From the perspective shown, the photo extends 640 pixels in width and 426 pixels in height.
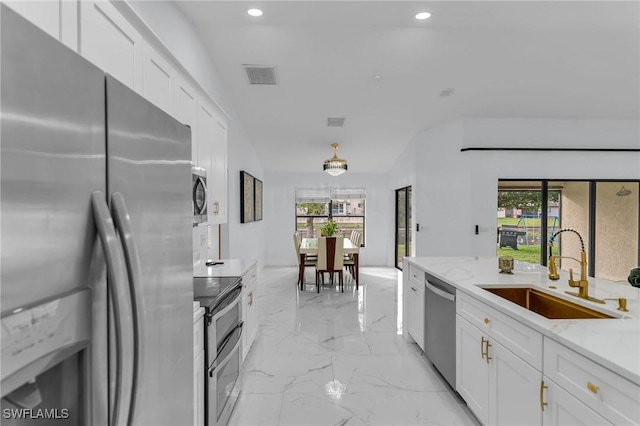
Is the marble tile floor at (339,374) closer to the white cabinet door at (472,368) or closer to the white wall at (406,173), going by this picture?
the white cabinet door at (472,368)

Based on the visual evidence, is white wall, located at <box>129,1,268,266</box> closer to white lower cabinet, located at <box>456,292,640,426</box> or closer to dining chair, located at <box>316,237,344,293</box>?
dining chair, located at <box>316,237,344,293</box>

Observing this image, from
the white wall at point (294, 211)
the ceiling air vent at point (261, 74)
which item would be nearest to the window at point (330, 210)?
the white wall at point (294, 211)

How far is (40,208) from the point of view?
0.49 metres

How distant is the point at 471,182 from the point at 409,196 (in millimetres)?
2042

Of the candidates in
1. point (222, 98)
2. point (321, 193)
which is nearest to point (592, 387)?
point (222, 98)

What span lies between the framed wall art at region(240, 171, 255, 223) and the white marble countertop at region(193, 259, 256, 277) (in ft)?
6.92

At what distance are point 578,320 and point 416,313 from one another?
1784 mm

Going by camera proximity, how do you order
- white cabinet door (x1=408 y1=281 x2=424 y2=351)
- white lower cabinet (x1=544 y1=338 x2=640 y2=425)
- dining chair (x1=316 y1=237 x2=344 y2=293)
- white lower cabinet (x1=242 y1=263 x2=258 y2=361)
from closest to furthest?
1. white lower cabinet (x1=544 y1=338 x2=640 y2=425)
2. white lower cabinet (x1=242 y1=263 x2=258 y2=361)
3. white cabinet door (x1=408 y1=281 x2=424 y2=351)
4. dining chair (x1=316 y1=237 x2=344 y2=293)

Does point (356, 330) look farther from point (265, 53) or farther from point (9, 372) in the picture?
point (9, 372)

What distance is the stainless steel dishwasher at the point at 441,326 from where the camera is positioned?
246 cm

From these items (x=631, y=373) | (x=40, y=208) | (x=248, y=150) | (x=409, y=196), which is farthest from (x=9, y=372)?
(x=409, y=196)

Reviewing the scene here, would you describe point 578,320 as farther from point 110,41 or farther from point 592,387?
point 110,41

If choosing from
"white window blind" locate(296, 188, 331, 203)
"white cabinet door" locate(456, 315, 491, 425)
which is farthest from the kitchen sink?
"white window blind" locate(296, 188, 331, 203)

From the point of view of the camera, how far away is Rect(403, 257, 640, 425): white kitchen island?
1.15m
